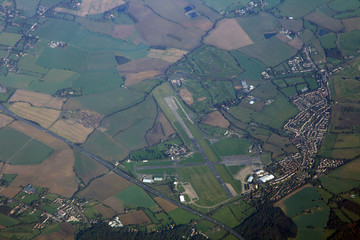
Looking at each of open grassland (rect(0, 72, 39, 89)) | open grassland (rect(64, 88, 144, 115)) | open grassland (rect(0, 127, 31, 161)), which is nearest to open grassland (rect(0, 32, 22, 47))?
open grassland (rect(0, 72, 39, 89))

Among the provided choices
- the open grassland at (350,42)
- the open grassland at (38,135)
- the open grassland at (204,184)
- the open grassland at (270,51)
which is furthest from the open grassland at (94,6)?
the open grassland at (204,184)

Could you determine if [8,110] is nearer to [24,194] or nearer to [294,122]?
[24,194]

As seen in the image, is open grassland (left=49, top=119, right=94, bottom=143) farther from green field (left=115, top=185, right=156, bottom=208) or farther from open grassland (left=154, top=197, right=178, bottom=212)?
open grassland (left=154, top=197, right=178, bottom=212)

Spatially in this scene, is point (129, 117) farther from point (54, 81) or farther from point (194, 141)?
point (54, 81)

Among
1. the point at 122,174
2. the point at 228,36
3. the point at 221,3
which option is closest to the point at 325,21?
the point at 228,36

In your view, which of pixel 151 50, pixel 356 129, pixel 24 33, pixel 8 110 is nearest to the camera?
pixel 356 129

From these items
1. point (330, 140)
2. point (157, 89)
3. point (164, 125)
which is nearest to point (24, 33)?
point (157, 89)

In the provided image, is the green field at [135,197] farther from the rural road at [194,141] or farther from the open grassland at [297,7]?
the open grassland at [297,7]
